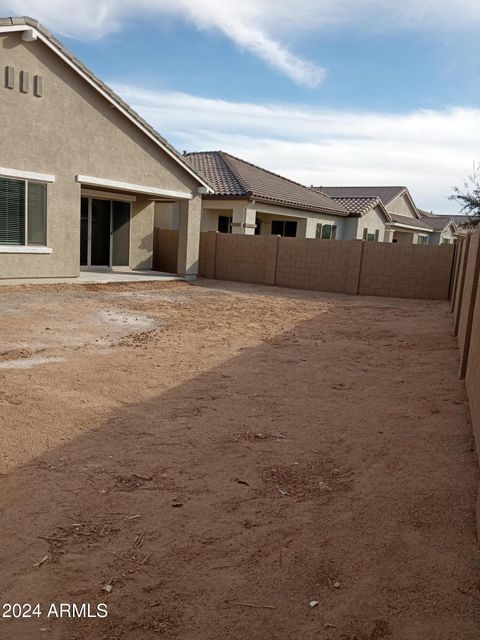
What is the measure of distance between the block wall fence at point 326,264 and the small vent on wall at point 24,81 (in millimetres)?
9445

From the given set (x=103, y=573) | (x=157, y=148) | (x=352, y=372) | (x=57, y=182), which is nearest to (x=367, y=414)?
(x=352, y=372)

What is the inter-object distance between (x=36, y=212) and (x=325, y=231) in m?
18.2

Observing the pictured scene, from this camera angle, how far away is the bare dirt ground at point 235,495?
2562 mm

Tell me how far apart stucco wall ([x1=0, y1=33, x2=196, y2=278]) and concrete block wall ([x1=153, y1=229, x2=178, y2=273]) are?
Result: 493cm

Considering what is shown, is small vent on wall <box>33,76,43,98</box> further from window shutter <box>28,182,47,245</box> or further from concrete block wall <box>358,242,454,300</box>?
concrete block wall <box>358,242,454,300</box>

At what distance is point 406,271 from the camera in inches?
725

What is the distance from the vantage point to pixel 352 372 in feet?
24.1

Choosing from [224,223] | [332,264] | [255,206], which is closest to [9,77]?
[332,264]

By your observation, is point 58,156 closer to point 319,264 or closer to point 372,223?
point 319,264

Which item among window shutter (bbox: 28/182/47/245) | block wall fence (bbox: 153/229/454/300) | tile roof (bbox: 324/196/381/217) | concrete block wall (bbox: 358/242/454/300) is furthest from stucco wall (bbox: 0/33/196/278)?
tile roof (bbox: 324/196/381/217)

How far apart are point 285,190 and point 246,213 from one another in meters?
5.66

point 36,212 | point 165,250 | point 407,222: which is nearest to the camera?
point 36,212

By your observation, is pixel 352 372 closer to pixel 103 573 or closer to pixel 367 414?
pixel 367 414

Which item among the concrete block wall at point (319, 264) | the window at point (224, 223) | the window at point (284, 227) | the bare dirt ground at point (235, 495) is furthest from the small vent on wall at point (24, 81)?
the window at point (284, 227)
